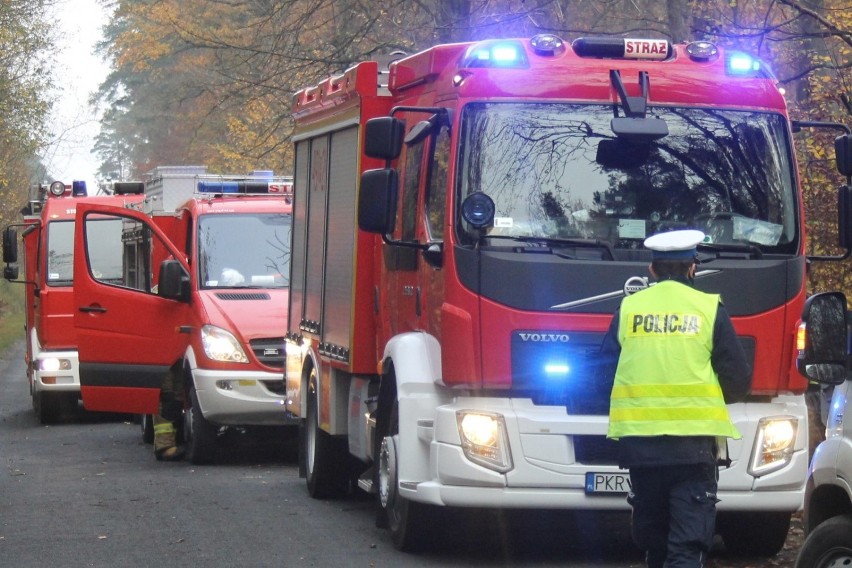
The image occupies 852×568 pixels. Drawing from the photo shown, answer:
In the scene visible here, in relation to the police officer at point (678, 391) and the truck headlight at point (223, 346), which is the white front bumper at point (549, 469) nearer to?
the police officer at point (678, 391)

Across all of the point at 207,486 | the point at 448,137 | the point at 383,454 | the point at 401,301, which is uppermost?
the point at 448,137

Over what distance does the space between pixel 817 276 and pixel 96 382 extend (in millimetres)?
6587

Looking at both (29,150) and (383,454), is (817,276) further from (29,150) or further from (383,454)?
(29,150)

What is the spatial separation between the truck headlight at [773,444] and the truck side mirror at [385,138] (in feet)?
8.20

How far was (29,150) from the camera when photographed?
4406 centimetres

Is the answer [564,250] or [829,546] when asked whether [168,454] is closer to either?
[564,250]

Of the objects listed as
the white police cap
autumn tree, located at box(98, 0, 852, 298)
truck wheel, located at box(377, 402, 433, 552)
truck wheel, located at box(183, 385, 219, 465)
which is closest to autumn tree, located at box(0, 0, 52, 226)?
autumn tree, located at box(98, 0, 852, 298)

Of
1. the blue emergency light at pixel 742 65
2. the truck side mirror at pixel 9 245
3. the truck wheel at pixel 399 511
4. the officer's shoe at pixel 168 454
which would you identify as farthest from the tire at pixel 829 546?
the truck side mirror at pixel 9 245

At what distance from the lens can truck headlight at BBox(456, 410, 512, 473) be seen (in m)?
8.35

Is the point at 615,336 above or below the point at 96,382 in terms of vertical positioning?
above

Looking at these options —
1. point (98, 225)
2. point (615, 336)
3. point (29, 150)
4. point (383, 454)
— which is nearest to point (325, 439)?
point (383, 454)

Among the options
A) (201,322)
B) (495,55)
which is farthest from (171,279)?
(495,55)

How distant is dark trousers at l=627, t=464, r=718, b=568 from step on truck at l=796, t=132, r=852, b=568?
1.34ft

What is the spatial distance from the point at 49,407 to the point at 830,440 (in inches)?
609
